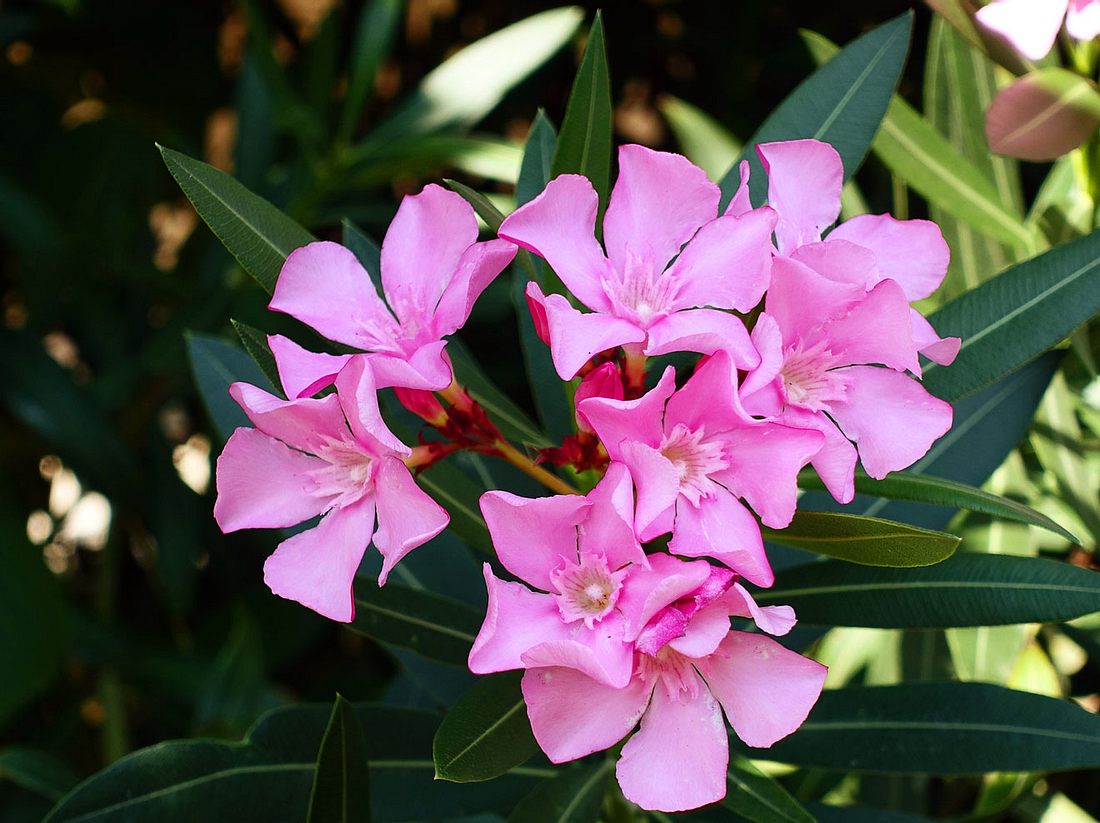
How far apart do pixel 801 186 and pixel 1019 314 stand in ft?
0.79

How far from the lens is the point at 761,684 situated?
2.30 ft

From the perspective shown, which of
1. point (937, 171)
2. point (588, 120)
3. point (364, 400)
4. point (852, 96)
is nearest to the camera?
point (364, 400)

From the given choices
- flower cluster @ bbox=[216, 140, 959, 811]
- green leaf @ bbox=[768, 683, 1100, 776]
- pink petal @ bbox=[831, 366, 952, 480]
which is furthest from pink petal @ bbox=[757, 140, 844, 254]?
green leaf @ bbox=[768, 683, 1100, 776]

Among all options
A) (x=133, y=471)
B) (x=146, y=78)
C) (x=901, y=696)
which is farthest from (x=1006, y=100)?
(x=146, y=78)

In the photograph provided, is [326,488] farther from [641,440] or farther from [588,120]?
[588,120]

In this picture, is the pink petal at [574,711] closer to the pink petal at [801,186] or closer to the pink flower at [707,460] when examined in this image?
the pink flower at [707,460]

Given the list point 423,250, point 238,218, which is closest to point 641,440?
point 423,250

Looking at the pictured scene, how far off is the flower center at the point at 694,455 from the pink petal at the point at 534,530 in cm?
6

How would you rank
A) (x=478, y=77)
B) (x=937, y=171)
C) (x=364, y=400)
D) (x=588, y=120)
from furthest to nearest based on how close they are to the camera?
(x=478, y=77)
(x=937, y=171)
(x=588, y=120)
(x=364, y=400)

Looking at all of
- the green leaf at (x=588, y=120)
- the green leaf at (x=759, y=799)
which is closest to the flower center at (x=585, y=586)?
the green leaf at (x=759, y=799)

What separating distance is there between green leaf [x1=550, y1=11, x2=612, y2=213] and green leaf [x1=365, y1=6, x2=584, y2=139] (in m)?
0.76

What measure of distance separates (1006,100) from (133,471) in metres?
1.45

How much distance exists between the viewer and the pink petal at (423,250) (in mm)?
789

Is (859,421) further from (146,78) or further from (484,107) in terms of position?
(146,78)
